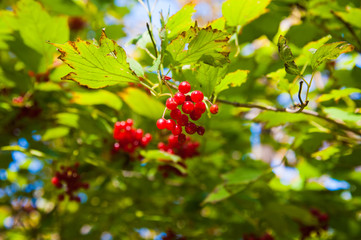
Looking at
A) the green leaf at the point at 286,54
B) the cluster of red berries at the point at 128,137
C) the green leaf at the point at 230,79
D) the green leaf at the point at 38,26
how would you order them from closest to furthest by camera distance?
1. the green leaf at the point at 286,54
2. the green leaf at the point at 230,79
3. the green leaf at the point at 38,26
4. the cluster of red berries at the point at 128,137

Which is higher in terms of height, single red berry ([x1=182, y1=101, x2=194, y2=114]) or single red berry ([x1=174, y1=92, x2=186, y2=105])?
single red berry ([x1=174, y1=92, x2=186, y2=105])

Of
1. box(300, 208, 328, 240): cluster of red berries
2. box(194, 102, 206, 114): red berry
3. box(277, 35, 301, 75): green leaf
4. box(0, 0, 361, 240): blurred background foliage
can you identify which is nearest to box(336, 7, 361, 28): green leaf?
box(0, 0, 361, 240): blurred background foliage

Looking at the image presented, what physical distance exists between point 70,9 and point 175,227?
1.70 meters

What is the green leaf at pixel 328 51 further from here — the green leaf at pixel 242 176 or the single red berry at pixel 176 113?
the green leaf at pixel 242 176

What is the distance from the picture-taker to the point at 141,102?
1.53m

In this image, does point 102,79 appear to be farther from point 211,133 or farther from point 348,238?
point 348,238

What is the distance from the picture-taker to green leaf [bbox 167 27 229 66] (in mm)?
847

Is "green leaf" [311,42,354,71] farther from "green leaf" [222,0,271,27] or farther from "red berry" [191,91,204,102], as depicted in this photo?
"green leaf" [222,0,271,27]

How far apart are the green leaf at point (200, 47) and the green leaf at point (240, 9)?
16.0 inches

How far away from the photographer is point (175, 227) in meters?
2.00

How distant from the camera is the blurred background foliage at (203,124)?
1.38m

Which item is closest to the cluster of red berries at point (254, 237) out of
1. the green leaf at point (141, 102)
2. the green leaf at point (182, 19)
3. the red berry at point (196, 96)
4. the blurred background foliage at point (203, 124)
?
the blurred background foliage at point (203, 124)

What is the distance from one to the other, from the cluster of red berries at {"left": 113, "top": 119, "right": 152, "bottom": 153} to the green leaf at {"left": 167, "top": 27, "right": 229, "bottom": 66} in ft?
2.37

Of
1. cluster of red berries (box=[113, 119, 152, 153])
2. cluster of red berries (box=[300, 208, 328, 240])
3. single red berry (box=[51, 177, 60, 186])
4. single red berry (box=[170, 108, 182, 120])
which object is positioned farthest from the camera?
cluster of red berries (box=[300, 208, 328, 240])
